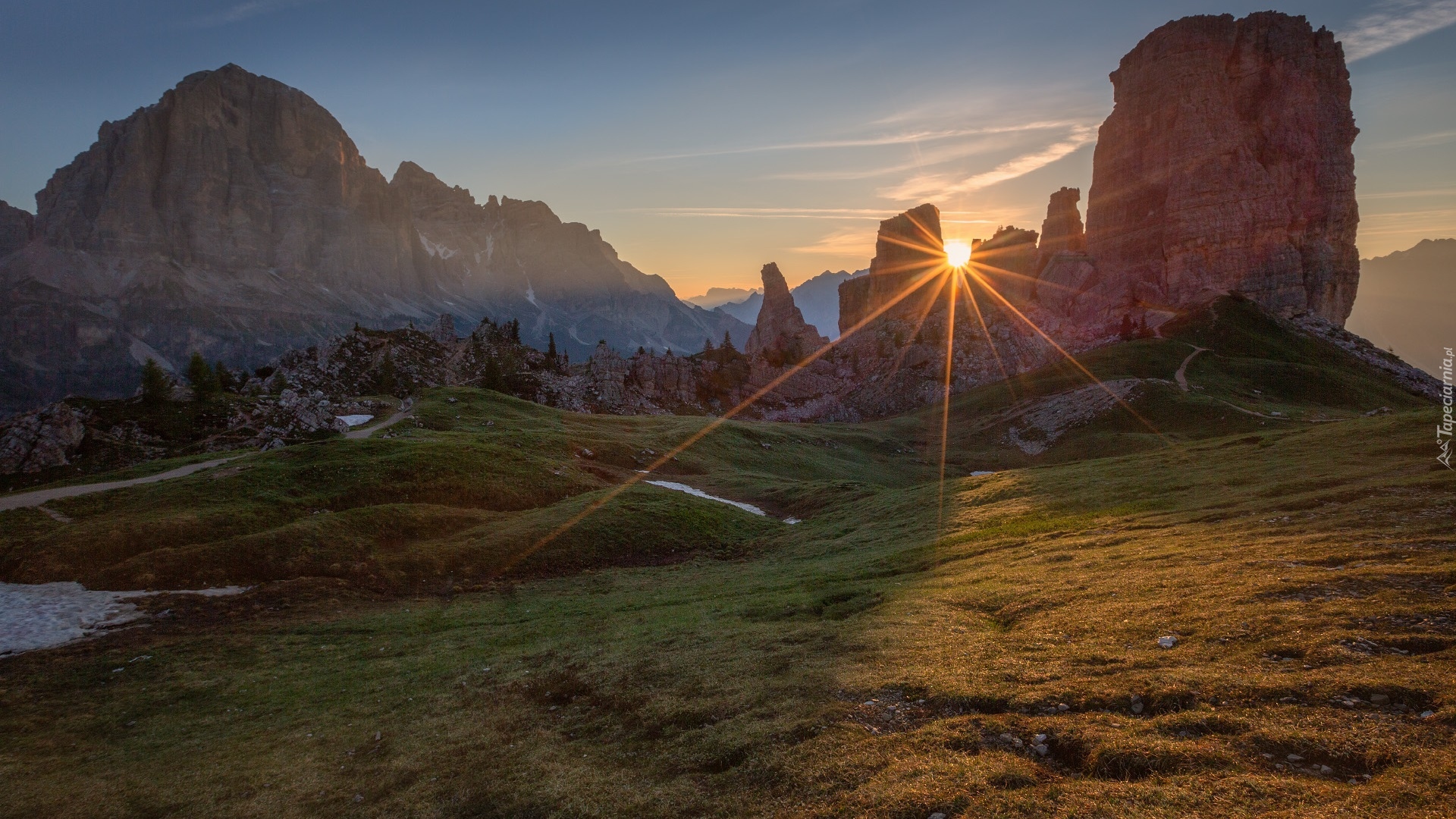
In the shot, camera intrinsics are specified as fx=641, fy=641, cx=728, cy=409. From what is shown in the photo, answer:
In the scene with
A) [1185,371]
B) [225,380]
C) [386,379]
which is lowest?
[1185,371]

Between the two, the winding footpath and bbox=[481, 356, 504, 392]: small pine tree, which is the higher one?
bbox=[481, 356, 504, 392]: small pine tree

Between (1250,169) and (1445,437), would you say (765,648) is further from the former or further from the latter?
(1250,169)

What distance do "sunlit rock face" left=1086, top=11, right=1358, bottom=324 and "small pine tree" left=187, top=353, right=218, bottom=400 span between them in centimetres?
21287

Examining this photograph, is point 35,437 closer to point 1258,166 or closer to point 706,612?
point 706,612

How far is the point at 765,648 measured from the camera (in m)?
20.9

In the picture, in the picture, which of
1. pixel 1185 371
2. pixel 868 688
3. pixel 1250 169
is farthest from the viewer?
pixel 1250 169

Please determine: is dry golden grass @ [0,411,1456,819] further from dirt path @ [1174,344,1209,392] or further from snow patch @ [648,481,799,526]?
dirt path @ [1174,344,1209,392]

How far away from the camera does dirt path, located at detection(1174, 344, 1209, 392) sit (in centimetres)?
10701

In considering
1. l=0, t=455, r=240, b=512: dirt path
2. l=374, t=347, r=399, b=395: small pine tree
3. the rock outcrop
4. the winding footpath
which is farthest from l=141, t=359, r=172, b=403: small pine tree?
l=374, t=347, r=399, b=395: small pine tree

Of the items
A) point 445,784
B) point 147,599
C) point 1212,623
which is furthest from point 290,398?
point 1212,623

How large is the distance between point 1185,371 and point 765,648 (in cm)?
12531

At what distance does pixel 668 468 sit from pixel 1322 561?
2187 inches

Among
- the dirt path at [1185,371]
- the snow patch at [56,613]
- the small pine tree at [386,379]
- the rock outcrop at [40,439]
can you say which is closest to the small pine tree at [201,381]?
the rock outcrop at [40,439]

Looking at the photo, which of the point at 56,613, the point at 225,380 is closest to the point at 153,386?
the point at 225,380
